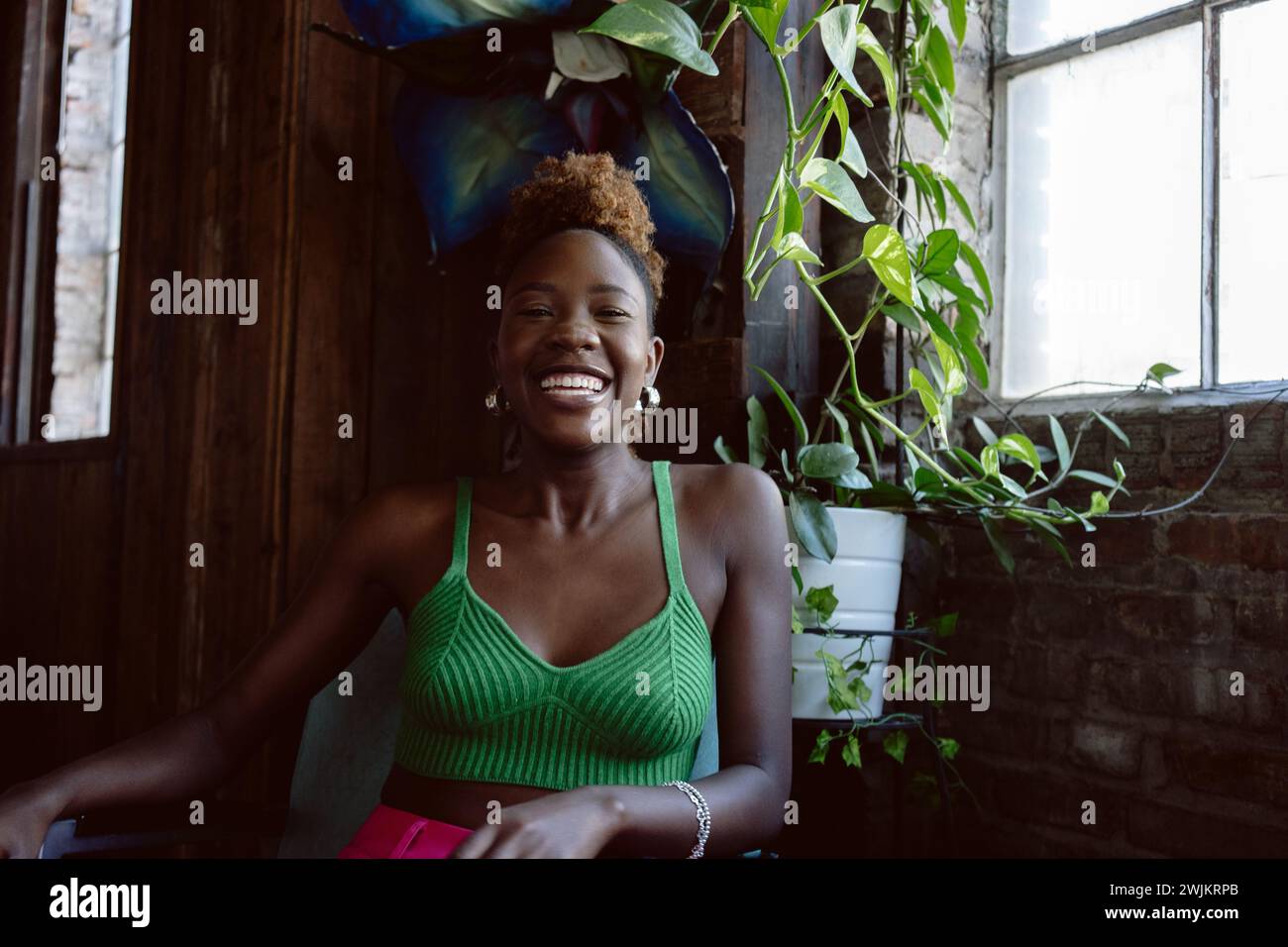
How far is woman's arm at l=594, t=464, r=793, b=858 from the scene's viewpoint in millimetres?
1158

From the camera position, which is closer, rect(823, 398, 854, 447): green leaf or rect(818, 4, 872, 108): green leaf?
rect(818, 4, 872, 108): green leaf

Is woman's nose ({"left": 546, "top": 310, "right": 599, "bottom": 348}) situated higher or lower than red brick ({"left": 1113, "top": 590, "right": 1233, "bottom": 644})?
higher

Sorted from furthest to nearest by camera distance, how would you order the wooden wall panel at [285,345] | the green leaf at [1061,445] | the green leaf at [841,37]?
the wooden wall panel at [285,345]
the green leaf at [1061,445]
the green leaf at [841,37]

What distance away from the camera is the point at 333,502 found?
1.98 metres

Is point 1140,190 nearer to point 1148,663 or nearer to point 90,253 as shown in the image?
point 1148,663

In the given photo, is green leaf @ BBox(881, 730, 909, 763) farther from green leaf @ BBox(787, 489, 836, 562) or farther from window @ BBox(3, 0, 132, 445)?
window @ BBox(3, 0, 132, 445)

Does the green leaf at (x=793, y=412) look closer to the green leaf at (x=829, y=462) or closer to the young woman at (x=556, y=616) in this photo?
the green leaf at (x=829, y=462)

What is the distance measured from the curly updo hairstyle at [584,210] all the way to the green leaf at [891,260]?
0.98 feet

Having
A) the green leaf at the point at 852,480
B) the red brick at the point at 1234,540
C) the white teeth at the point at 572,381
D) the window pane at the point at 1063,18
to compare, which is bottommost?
the red brick at the point at 1234,540

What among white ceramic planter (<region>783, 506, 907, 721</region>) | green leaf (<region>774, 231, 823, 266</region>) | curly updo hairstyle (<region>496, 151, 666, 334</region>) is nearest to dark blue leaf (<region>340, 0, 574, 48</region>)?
curly updo hairstyle (<region>496, 151, 666, 334</region>)

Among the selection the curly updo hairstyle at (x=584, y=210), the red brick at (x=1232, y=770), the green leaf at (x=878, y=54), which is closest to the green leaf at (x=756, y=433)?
the curly updo hairstyle at (x=584, y=210)

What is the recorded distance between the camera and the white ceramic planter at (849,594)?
1.60m

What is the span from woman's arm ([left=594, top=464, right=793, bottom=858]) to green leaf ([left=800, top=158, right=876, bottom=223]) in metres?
0.38

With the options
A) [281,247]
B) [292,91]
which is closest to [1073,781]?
[281,247]
